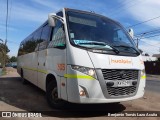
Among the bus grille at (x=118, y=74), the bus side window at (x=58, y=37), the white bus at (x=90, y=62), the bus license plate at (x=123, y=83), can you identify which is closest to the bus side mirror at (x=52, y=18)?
the white bus at (x=90, y=62)

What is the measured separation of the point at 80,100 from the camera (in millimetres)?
5645

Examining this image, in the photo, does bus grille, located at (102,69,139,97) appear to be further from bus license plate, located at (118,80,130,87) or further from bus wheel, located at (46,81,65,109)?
bus wheel, located at (46,81,65,109)

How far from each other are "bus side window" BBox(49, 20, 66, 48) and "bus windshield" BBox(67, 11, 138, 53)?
0.89ft

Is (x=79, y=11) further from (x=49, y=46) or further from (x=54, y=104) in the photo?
(x=54, y=104)

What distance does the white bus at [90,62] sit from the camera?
570cm

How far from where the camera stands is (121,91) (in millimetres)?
6043

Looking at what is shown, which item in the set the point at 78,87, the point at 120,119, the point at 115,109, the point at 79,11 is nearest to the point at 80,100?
the point at 78,87

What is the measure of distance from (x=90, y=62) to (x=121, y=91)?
1.08 metres

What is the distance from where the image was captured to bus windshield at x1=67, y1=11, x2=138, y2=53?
614cm

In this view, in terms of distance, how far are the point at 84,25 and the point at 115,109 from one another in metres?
2.49

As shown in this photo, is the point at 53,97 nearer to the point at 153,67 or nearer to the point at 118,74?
the point at 118,74

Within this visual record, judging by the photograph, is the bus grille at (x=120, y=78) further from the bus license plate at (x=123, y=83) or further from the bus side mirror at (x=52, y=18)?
the bus side mirror at (x=52, y=18)

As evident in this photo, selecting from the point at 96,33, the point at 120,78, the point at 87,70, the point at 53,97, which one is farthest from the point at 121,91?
the point at 53,97

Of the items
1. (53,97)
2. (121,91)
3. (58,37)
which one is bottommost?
(53,97)
